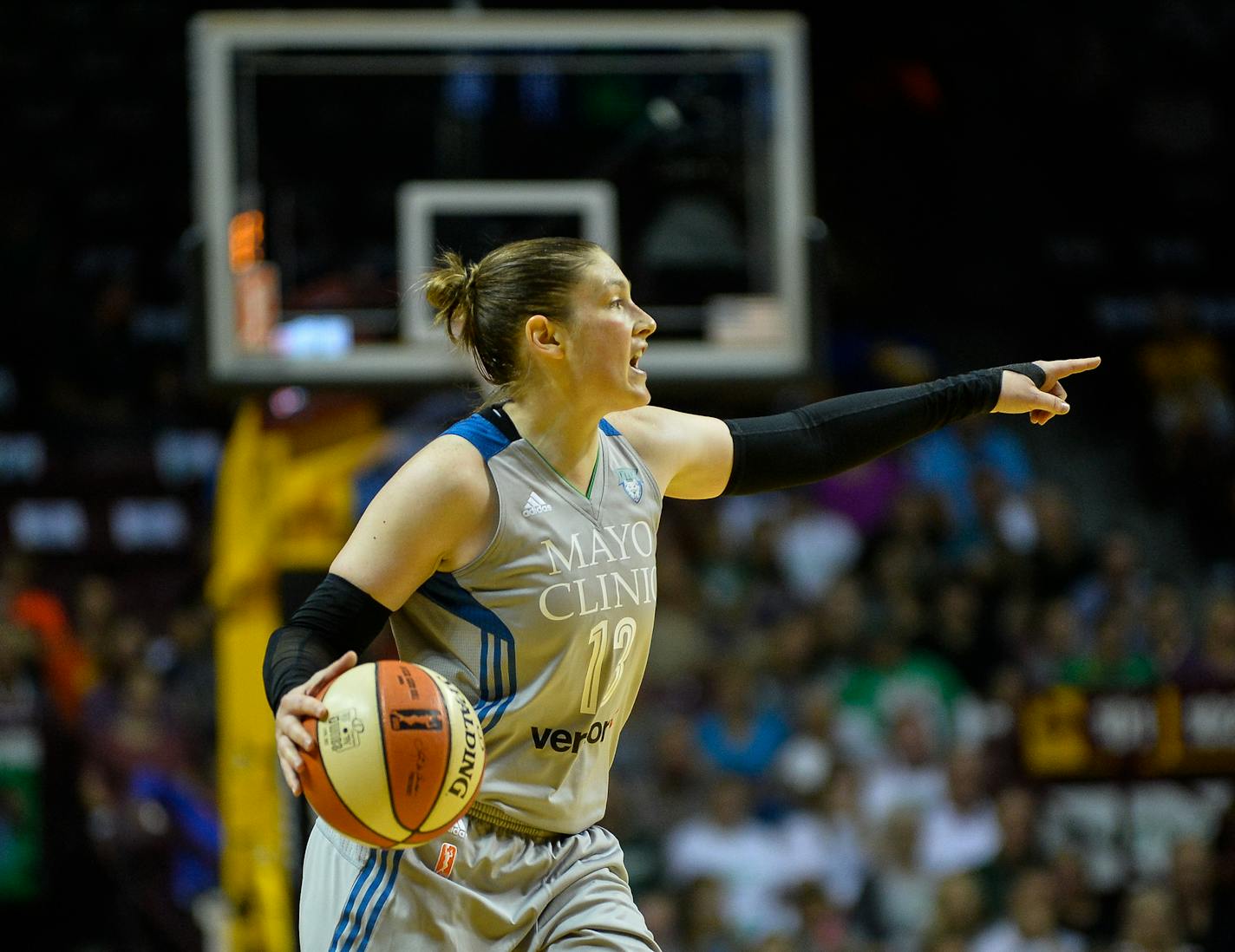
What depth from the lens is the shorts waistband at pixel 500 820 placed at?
3170mm

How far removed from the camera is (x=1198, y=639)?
394 inches

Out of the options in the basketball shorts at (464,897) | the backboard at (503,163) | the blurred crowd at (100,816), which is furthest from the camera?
the blurred crowd at (100,816)

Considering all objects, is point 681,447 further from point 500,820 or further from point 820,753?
point 820,753

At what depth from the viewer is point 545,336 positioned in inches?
130

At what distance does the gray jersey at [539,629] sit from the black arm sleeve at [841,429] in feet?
1.56

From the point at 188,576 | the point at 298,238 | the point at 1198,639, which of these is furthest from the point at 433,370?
the point at 1198,639

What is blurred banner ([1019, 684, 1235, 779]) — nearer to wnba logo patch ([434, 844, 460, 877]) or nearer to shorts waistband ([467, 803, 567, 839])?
shorts waistband ([467, 803, 567, 839])

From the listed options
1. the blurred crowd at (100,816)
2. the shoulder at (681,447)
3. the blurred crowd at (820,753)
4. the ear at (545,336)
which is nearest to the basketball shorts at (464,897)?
the shoulder at (681,447)

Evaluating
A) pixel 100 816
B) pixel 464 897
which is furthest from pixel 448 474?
pixel 100 816

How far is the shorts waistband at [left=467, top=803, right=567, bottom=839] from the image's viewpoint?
317 cm

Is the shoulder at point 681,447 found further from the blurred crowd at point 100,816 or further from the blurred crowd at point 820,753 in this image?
the blurred crowd at point 100,816

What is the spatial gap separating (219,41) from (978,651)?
5475mm

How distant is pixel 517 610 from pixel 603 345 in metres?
0.56

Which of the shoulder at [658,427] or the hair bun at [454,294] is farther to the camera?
the shoulder at [658,427]
